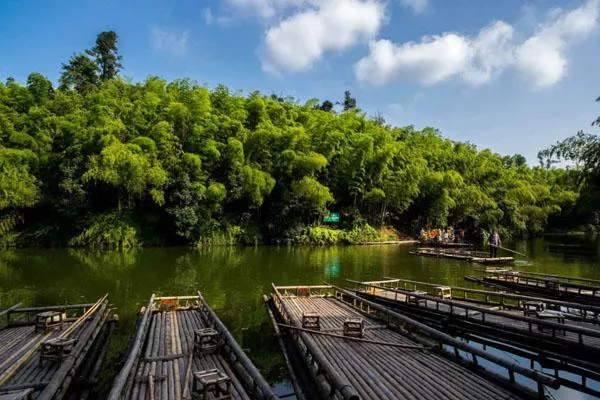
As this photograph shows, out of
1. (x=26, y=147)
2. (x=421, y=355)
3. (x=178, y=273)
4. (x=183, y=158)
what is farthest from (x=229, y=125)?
(x=421, y=355)

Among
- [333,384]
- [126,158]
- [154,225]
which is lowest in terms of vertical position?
[333,384]

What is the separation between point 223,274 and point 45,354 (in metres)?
12.4

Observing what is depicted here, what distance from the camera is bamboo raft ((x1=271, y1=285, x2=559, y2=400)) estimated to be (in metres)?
5.68

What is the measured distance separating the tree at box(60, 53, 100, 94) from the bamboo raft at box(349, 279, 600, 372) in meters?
42.8

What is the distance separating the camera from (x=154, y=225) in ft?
105

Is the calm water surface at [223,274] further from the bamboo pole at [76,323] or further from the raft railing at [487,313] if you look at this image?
the raft railing at [487,313]

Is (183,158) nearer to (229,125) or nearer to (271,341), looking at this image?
(229,125)

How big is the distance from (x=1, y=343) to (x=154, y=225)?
967 inches

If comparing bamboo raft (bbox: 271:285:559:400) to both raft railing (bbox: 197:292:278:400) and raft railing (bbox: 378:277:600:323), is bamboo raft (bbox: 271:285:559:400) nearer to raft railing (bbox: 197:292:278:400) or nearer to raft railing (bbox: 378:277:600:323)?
raft railing (bbox: 197:292:278:400)

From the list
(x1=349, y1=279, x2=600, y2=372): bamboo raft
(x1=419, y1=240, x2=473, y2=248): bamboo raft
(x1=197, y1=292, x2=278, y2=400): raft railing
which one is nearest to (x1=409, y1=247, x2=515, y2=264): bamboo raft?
(x1=419, y1=240, x2=473, y2=248): bamboo raft

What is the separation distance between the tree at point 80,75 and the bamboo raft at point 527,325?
140 ft

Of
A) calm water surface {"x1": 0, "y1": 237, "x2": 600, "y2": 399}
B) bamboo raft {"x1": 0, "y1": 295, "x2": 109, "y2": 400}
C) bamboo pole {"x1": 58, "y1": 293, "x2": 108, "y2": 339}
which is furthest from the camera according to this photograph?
calm water surface {"x1": 0, "y1": 237, "x2": 600, "y2": 399}

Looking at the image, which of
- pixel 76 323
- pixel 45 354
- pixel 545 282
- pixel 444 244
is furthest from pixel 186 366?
pixel 444 244

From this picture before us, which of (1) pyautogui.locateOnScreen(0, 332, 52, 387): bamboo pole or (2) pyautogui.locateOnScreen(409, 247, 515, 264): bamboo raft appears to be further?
(2) pyautogui.locateOnScreen(409, 247, 515, 264): bamboo raft
